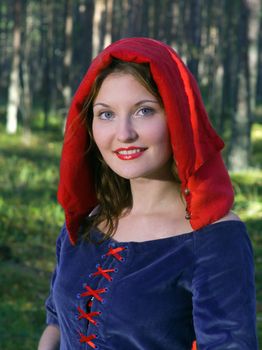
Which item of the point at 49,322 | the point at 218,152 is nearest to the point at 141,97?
the point at 218,152

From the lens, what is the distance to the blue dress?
1.96 metres

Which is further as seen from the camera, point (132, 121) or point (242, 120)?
point (242, 120)

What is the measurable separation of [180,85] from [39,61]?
50.0 m

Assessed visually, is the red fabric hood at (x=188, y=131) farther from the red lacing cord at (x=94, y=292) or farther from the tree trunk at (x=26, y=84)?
the tree trunk at (x=26, y=84)

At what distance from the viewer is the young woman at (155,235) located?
199 centimetres

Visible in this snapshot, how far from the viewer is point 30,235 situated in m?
10.8

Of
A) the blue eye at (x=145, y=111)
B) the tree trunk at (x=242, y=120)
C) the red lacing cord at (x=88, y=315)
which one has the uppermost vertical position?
the blue eye at (x=145, y=111)

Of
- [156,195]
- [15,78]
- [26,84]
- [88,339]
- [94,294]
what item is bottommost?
[26,84]

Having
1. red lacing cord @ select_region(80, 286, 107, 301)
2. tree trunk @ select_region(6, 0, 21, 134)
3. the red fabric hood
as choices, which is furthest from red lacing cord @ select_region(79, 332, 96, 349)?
tree trunk @ select_region(6, 0, 21, 134)

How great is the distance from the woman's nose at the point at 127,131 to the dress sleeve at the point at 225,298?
374 mm

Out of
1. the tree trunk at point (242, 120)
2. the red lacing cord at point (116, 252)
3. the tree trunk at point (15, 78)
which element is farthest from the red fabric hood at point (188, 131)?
the tree trunk at point (15, 78)

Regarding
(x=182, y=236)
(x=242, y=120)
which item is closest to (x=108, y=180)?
(x=182, y=236)

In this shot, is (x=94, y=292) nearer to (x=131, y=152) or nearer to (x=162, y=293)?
(x=162, y=293)

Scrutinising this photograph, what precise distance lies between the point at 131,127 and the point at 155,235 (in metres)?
0.31
